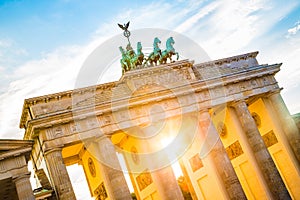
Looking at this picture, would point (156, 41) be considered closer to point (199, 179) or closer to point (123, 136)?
point (123, 136)

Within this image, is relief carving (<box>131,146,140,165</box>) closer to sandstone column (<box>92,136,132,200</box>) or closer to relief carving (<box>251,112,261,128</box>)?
sandstone column (<box>92,136,132,200</box>)

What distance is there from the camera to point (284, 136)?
26.2 metres

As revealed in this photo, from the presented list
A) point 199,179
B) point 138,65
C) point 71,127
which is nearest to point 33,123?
point 71,127

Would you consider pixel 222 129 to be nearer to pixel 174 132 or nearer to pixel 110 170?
pixel 174 132

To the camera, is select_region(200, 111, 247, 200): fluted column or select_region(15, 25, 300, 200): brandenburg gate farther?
select_region(200, 111, 247, 200): fluted column

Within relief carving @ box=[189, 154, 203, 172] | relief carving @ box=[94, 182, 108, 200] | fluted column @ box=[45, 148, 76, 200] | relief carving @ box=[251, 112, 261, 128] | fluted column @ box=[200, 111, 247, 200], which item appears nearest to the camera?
fluted column @ box=[45, 148, 76, 200]

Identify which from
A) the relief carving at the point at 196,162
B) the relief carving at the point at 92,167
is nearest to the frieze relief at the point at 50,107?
the relief carving at the point at 92,167

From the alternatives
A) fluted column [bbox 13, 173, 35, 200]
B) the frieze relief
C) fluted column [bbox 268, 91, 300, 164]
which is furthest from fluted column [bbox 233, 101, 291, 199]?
fluted column [bbox 13, 173, 35, 200]

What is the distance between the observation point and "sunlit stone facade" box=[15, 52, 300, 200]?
21.8 metres

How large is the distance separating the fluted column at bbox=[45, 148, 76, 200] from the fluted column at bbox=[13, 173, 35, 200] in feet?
9.00

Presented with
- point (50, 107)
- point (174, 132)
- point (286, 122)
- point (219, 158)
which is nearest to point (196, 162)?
point (174, 132)

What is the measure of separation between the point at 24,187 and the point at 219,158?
1251 centimetres

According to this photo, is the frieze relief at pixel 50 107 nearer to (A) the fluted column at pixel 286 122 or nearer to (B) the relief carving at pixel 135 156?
(B) the relief carving at pixel 135 156

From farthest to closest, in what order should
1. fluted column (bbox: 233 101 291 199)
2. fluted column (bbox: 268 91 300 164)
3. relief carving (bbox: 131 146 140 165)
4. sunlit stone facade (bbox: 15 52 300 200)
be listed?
1. fluted column (bbox: 268 91 300 164)
2. relief carving (bbox: 131 146 140 165)
3. fluted column (bbox: 233 101 291 199)
4. sunlit stone facade (bbox: 15 52 300 200)
